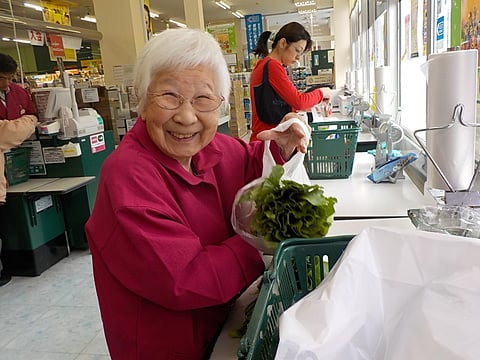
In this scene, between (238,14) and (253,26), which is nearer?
(253,26)

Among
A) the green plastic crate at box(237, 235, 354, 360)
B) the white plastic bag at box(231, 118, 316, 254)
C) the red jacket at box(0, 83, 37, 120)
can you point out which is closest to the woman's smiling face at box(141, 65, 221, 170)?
the white plastic bag at box(231, 118, 316, 254)

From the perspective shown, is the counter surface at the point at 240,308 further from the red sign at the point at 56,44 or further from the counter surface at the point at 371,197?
the red sign at the point at 56,44

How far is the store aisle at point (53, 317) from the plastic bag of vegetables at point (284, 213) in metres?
1.83

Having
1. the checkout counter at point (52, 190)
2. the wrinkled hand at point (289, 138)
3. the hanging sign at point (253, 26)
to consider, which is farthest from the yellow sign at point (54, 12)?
the hanging sign at point (253, 26)

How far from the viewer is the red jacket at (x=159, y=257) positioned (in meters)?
0.94

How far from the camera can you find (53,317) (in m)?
3.00

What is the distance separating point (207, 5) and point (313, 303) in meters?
13.8

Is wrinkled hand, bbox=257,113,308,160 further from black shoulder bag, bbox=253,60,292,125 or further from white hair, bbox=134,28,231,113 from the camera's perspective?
black shoulder bag, bbox=253,60,292,125

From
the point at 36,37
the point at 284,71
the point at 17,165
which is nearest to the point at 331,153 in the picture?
the point at 284,71

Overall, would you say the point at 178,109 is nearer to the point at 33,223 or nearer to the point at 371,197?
the point at 371,197

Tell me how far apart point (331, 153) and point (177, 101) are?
4.58 feet

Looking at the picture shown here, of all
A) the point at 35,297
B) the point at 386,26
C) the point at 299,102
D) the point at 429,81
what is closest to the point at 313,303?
the point at 429,81

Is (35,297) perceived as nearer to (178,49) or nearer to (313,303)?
(178,49)

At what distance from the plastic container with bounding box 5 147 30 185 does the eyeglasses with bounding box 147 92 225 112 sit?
9.78ft
